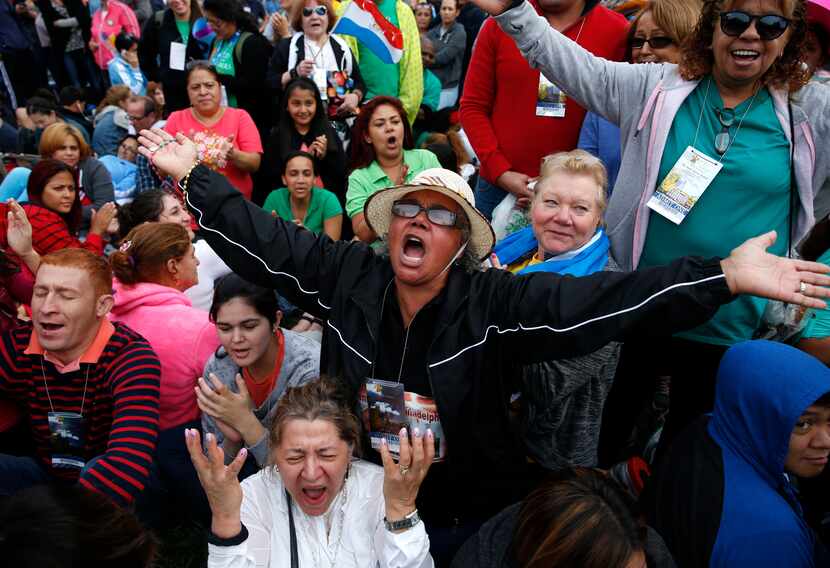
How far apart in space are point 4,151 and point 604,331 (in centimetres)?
808

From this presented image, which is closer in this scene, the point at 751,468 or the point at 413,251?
the point at 751,468

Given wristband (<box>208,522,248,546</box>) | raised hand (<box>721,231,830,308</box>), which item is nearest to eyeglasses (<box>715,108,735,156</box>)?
raised hand (<box>721,231,830,308</box>)

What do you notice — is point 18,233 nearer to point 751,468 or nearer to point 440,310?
point 440,310

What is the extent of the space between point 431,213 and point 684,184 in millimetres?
937

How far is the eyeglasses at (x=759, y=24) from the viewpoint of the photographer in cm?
249

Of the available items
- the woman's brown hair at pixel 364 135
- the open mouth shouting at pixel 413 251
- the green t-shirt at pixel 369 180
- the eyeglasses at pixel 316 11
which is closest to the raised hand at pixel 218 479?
the open mouth shouting at pixel 413 251

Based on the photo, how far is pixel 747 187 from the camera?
104 inches

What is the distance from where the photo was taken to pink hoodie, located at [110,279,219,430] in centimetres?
338

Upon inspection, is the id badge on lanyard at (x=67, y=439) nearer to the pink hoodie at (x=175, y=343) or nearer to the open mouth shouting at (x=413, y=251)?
the pink hoodie at (x=175, y=343)

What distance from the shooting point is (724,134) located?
8.71 feet

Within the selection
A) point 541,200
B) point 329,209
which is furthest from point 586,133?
point 329,209

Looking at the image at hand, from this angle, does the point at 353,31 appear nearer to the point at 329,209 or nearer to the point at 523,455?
the point at 329,209

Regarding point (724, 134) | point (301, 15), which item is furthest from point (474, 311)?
point (301, 15)

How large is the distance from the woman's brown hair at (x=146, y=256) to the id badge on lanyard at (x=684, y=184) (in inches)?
89.7
